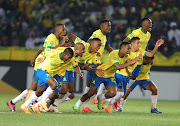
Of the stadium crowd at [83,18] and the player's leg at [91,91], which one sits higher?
the stadium crowd at [83,18]

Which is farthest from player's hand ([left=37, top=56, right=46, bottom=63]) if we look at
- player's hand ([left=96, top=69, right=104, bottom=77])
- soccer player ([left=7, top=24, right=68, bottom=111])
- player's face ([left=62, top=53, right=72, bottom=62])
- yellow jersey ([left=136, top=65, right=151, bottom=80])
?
yellow jersey ([left=136, top=65, right=151, bottom=80])

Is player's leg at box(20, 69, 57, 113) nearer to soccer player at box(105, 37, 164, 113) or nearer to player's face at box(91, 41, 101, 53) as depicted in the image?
player's face at box(91, 41, 101, 53)

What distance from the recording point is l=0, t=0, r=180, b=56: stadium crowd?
19.6 metres

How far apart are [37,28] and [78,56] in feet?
28.7

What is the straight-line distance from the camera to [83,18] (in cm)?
2056

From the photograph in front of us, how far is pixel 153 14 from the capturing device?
20672 millimetres

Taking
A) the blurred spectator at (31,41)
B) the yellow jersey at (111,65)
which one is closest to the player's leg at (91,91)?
the yellow jersey at (111,65)

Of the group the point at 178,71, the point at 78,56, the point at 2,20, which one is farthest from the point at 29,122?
the point at 2,20

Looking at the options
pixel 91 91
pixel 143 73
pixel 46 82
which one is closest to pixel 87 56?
pixel 91 91

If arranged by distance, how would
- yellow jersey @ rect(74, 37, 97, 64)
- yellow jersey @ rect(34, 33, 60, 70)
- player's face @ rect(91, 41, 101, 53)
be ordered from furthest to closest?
yellow jersey @ rect(74, 37, 97, 64)
player's face @ rect(91, 41, 101, 53)
yellow jersey @ rect(34, 33, 60, 70)

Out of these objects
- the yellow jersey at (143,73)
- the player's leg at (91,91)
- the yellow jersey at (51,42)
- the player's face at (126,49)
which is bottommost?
the player's leg at (91,91)

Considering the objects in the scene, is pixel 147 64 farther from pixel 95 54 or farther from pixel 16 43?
pixel 16 43

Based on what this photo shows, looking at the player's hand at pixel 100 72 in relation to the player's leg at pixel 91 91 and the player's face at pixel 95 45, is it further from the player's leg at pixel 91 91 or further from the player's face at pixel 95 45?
the player's face at pixel 95 45

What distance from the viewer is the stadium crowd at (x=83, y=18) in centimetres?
1956
